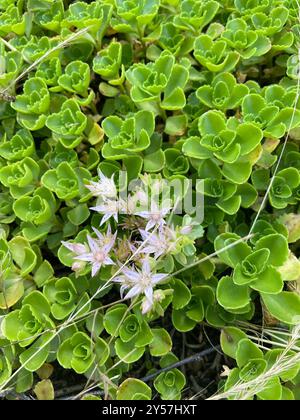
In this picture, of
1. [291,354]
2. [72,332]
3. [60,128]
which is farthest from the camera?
[60,128]

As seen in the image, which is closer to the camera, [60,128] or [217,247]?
[217,247]

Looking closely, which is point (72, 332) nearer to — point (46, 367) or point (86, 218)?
point (46, 367)

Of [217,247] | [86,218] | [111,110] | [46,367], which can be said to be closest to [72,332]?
[46,367]

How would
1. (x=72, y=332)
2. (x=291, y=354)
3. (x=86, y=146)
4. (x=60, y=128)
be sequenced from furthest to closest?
(x=86, y=146), (x=60, y=128), (x=72, y=332), (x=291, y=354)

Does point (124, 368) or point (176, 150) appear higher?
point (176, 150)

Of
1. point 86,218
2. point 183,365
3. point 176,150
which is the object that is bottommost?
point 183,365

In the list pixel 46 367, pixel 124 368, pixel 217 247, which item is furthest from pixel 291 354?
pixel 46 367

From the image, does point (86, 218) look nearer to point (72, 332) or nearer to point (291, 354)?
point (72, 332)
